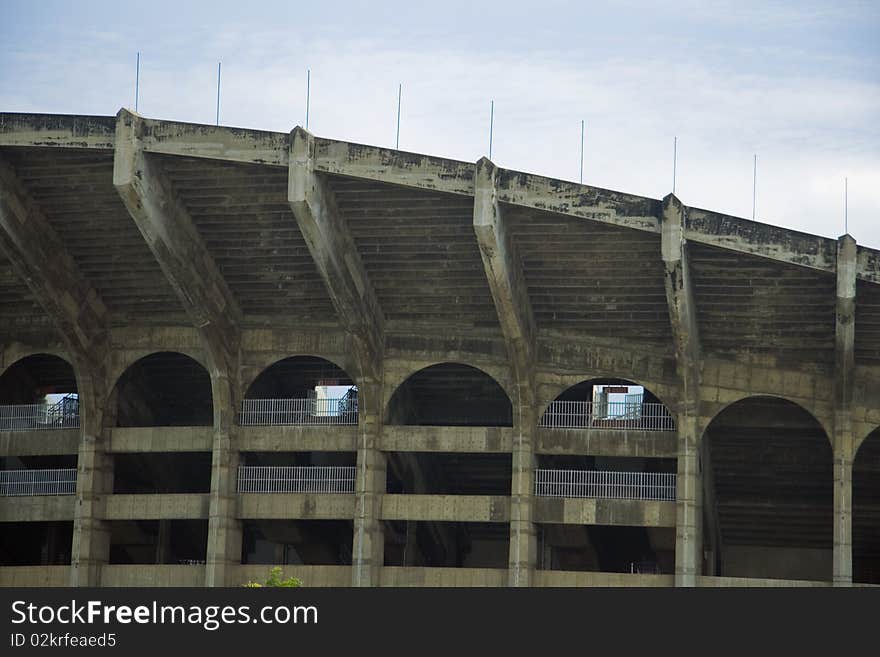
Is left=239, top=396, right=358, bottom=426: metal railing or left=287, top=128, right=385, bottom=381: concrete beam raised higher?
left=287, top=128, right=385, bottom=381: concrete beam

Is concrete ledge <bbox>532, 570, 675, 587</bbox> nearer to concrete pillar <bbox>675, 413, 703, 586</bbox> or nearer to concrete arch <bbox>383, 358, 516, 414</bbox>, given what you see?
concrete pillar <bbox>675, 413, 703, 586</bbox>

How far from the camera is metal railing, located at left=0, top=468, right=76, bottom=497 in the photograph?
181 ft

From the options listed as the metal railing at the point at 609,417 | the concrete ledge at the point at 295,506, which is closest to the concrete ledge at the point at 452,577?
the concrete ledge at the point at 295,506

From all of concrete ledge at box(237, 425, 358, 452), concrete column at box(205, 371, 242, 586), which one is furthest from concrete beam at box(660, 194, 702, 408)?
concrete column at box(205, 371, 242, 586)

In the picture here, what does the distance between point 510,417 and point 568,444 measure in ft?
16.8

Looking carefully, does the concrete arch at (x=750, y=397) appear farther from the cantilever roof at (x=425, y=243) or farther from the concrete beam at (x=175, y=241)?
the concrete beam at (x=175, y=241)

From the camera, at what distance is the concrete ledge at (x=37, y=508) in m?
54.5

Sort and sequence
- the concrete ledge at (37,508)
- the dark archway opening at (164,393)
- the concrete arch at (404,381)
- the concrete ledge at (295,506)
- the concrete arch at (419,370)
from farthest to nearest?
the dark archway opening at (164,393) < the concrete ledge at (37,508) < the concrete ledge at (295,506) < the concrete arch at (404,381) < the concrete arch at (419,370)

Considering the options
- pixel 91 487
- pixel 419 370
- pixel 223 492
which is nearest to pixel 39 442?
pixel 91 487

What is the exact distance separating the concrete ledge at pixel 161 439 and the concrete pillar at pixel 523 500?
32.5 feet

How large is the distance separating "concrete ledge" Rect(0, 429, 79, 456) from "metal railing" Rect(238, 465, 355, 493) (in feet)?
19.1

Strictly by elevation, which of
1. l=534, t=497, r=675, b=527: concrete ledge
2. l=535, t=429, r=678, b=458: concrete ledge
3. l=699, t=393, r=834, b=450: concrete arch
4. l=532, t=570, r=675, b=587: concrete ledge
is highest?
l=699, t=393, r=834, b=450: concrete arch

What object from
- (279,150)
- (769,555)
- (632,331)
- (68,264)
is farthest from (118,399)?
(769,555)

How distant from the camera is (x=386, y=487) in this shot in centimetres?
5469
